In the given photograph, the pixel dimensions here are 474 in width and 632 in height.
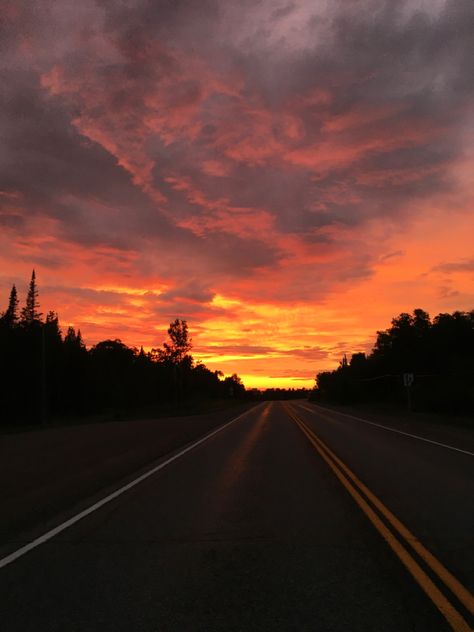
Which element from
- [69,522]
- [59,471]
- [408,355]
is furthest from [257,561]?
[408,355]

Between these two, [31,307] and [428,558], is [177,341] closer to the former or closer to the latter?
[31,307]

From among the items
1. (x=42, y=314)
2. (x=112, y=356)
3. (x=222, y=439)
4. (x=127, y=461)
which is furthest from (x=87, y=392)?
(x=127, y=461)

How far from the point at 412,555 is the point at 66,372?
77.1 m

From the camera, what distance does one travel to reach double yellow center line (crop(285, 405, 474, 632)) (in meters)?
4.27

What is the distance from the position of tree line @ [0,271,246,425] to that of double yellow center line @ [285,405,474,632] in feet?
106

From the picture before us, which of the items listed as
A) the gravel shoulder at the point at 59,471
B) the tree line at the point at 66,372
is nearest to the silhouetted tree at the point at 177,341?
the tree line at the point at 66,372

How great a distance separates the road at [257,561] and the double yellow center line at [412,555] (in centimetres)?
2

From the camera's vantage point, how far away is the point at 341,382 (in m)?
98.4

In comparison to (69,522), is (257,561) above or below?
below

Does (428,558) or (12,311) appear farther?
(12,311)

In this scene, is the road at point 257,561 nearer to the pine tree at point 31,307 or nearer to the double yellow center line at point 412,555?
the double yellow center line at point 412,555

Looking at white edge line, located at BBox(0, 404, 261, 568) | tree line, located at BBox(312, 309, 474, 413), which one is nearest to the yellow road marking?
white edge line, located at BBox(0, 404, 261, 568)

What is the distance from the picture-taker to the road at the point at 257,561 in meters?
4.24

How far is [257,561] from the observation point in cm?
561
